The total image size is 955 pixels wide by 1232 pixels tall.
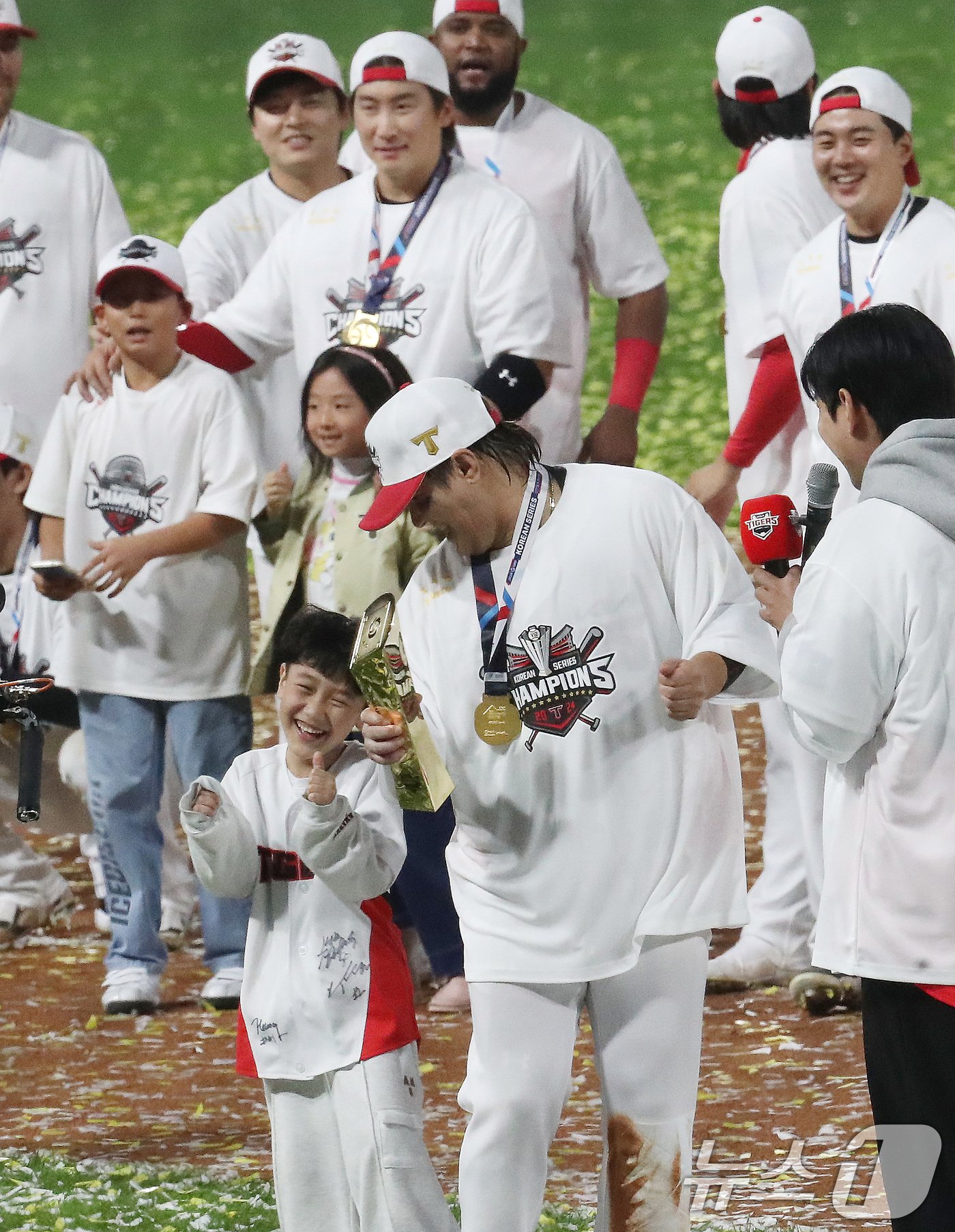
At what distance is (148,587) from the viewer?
6742 millimetres

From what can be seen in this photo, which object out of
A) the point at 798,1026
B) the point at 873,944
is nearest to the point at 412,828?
the point at 798,1026

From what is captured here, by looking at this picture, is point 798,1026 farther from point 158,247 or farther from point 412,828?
point 158,247

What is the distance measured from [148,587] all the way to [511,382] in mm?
1374

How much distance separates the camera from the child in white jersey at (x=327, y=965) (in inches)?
166

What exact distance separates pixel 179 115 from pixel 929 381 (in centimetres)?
1936

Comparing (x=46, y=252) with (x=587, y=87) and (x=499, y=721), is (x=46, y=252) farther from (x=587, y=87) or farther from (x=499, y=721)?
(x=587, y=87)

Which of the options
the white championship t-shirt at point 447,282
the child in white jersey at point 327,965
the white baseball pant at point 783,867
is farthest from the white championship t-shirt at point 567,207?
the child in white jersey at point 327,965

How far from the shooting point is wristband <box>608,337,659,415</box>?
718 cm

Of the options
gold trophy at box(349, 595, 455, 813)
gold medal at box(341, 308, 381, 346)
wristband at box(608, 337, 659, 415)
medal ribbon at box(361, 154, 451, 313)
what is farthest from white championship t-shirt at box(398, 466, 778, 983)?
wristband at box(608, 337, 659, 415)

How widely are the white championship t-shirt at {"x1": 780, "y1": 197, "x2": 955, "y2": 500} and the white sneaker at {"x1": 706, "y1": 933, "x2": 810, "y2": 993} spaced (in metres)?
1.46

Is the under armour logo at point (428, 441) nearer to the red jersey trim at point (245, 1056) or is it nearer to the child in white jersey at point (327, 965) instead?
the child in white jersey at point (327, 965)

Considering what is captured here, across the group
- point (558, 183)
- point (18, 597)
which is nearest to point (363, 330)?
point (558, 183)

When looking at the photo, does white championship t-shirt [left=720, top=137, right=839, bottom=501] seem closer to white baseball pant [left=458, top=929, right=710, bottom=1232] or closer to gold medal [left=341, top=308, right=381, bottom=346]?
gold medal [left=341, top=308, right=381, bottom=346]

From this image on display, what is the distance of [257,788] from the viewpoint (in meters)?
4.59
